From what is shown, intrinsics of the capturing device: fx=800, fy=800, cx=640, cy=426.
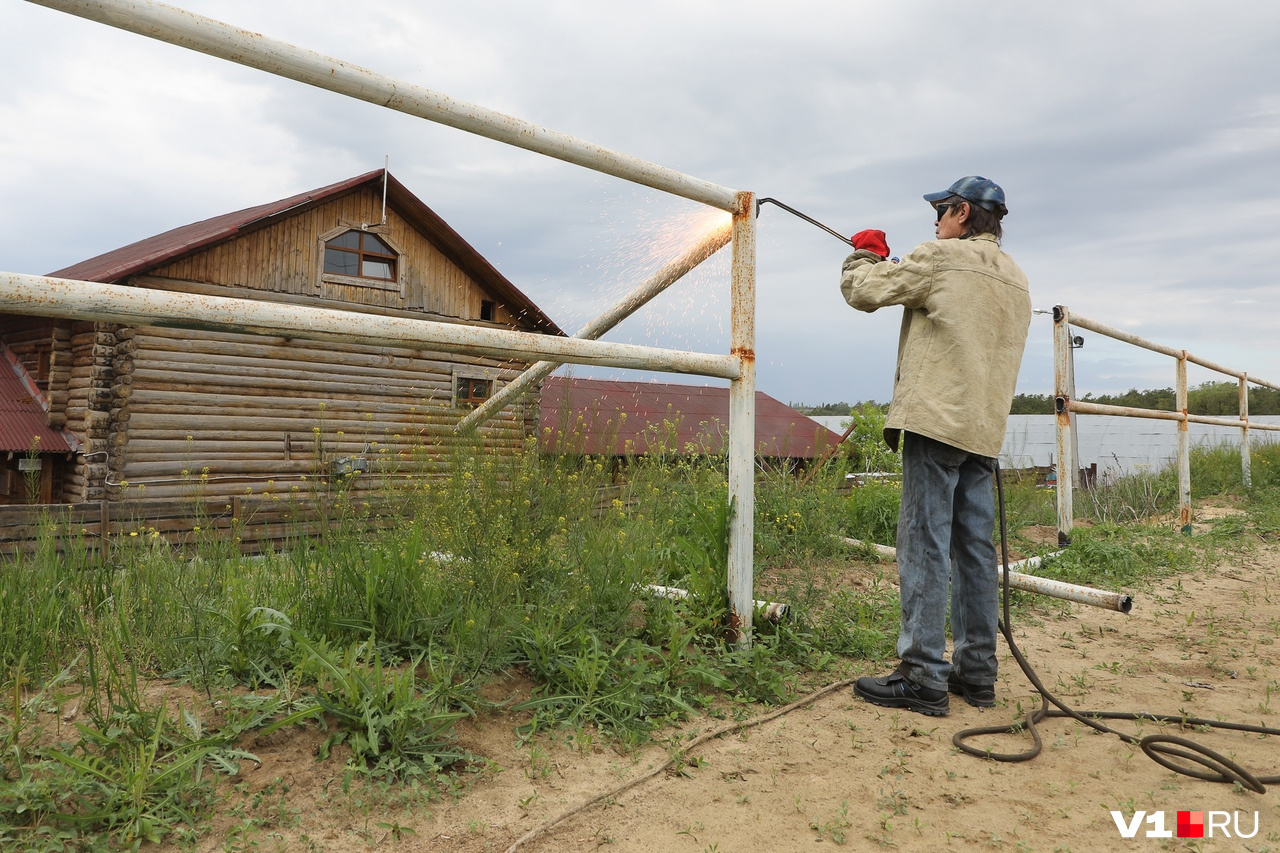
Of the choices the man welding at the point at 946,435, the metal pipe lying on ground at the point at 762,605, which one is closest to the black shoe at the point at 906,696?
the man welding at the point at 946,435

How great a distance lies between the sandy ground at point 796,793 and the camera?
1773 mm

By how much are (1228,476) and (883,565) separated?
29.2 ft

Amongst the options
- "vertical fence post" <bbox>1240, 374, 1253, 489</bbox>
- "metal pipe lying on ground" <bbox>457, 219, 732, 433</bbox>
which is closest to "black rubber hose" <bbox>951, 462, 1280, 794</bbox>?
"metal pipe lying on ground" <bbox>457, 219, 732, 433</bbox>

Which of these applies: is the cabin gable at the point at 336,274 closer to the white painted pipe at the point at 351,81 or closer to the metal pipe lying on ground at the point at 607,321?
A: the metal pipe lying on ground at the point at 607,321

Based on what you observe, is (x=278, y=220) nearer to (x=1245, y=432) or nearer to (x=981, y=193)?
(x=981, y=193)

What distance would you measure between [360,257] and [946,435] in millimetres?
12652

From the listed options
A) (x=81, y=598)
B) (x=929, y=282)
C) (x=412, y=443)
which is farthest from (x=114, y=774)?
(x=929, y=282)

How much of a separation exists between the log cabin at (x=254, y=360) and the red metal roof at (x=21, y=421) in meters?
0.13

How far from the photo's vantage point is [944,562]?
2854 mm

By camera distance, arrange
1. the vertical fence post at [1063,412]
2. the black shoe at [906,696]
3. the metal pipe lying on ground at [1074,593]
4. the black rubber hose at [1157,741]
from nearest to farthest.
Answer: the black rubber hose at [1157,741] < the black shoe at [906,696] < the metal pipe lying on ground at [1074,593] < the vertical fence post at [1063,412]

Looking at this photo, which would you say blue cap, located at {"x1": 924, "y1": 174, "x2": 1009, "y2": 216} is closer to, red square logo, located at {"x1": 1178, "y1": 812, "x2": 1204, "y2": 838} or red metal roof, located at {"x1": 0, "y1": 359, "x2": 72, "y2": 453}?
red square logo, located at {"x1": 1178, "y1": 812, "x2": 1204, "y2": 838}

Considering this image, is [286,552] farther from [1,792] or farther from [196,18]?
[196,18]

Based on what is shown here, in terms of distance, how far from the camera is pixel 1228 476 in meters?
11.0

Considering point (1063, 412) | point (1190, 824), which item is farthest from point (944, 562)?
point (1063, 412)
